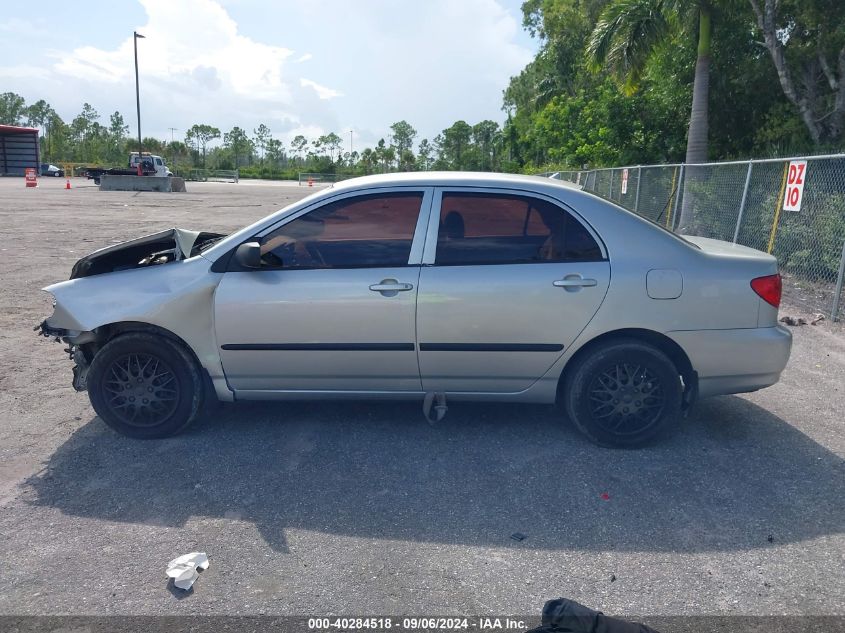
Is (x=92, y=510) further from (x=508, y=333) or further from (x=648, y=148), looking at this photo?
(x=648, y=148)

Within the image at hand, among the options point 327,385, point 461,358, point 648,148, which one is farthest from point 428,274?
point 648,148

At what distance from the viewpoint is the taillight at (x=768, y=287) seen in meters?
4.42

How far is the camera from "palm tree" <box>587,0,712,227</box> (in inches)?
639

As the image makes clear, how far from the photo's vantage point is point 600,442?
451 centimetres

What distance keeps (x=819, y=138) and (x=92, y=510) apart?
17.6m

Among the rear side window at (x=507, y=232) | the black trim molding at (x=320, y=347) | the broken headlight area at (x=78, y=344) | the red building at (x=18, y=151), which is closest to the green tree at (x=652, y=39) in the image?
the rear side window at (x=507, y=232)

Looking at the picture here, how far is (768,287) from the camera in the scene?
14.6 ft

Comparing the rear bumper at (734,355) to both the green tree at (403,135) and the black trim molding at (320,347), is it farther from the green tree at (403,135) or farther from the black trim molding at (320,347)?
the green tree at (403,135)

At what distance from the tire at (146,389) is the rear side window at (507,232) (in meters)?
1.81

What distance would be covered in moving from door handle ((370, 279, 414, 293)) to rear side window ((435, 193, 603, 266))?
0.26 m

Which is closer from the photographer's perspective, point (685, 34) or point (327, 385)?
point (327, 385)

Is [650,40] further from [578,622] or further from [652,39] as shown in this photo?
[578,622]

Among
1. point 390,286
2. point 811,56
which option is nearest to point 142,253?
point 390,286

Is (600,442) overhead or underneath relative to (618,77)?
underneath
